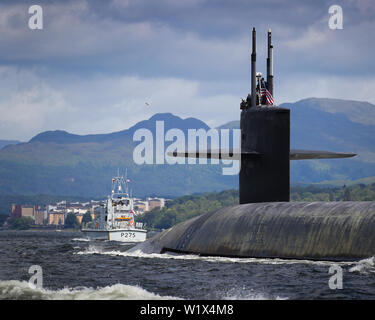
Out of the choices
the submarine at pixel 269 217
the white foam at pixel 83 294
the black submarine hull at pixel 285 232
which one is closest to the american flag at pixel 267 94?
the submarine at pixel 269 217

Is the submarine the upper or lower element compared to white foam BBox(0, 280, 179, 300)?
upper

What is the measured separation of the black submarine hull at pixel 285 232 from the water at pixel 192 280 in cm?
41

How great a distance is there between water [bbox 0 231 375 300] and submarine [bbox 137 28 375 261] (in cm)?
51

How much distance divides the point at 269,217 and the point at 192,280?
520 centimetres

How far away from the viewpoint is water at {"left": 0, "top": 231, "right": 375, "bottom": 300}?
14062 millimetres

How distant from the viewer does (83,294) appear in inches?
528

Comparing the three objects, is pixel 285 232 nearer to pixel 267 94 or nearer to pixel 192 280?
A: pixel 192 280

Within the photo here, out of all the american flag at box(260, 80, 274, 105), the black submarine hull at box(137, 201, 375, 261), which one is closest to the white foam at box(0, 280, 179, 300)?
the black submarine hull at box(137, 201, 375, 261)

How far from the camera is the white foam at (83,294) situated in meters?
13.1

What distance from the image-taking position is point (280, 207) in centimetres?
2228

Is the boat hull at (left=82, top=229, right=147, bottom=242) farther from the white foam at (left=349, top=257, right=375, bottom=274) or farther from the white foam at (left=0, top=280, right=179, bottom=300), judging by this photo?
the white foam at (left=0, top=280, right=179, bottom=300)

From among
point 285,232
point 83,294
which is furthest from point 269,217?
point 83,294

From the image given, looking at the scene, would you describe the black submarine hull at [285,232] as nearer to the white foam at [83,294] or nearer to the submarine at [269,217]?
the submarine at [269,217]
